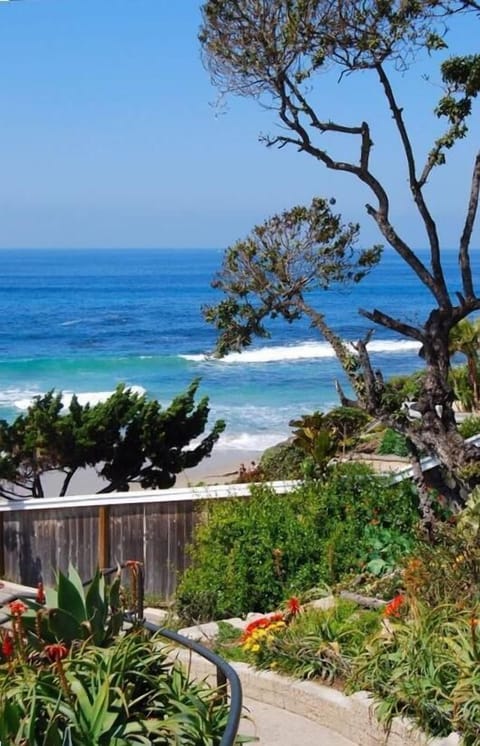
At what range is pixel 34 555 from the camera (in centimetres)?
1184

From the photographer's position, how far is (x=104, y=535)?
11344mm

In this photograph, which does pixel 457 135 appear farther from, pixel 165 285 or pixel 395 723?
pixel 165 285

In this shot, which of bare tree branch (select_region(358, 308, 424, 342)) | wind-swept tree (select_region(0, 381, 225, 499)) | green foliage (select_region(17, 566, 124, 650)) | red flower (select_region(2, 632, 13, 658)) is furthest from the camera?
wind-swept tree (select_region(0, 381, 225, 499))

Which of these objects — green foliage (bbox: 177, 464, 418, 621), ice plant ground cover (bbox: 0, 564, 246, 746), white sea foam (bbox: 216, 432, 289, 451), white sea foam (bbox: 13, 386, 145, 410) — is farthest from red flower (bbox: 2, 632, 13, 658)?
white sea foam (bbox: 13, 386, 145, 410)

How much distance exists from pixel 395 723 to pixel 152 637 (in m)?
1.65

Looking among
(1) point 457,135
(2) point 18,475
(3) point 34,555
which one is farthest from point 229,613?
(2) point 18,475

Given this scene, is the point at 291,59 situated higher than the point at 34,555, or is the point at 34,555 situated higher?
the point at 291,59

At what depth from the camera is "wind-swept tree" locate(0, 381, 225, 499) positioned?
15109mm

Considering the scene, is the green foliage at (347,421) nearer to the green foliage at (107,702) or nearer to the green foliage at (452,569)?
the green foliage at (452,569)

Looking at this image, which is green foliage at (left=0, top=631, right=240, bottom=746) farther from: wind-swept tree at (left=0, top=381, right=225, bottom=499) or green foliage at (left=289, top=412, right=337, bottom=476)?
wind-swept tree at (left=0, top=381, right=225, bottom=499)

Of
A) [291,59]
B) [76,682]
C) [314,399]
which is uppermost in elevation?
[291,59]

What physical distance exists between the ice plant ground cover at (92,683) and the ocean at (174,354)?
17.2 meters

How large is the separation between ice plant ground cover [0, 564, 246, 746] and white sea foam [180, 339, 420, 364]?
4135 centimetres

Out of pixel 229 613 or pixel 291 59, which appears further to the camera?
pixel 291 59
